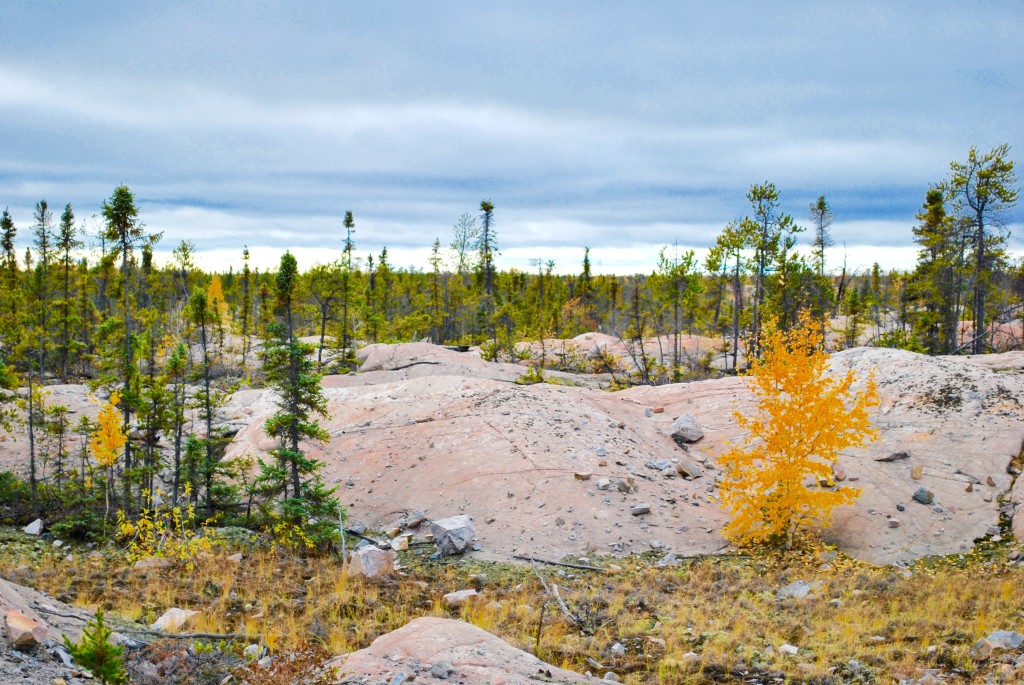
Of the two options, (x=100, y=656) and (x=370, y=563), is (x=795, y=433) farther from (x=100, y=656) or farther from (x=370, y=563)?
(x=100, y=656)

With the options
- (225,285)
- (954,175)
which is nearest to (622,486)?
(954,175)

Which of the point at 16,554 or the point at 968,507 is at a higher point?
the point at 968,507

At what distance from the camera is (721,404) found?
23578 millimetres

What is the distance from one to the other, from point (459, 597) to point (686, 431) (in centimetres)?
1196

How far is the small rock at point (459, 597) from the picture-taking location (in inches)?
472

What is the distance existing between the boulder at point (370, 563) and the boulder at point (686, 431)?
11.2 meters

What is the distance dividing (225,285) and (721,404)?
10872 cm

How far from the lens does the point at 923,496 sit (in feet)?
55.3

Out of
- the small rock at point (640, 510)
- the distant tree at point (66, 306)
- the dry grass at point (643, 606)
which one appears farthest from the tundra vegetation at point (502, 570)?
the distant tree at point (66, 306)

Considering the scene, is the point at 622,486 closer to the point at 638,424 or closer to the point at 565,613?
the point at 638,424

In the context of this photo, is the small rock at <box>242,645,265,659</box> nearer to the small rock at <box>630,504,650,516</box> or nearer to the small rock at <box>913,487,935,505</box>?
the small rock at <box>630,504,650,516</box>

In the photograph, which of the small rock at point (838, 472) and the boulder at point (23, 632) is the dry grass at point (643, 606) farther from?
the small rock at point (838, 472)

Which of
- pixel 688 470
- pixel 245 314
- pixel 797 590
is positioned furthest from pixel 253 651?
pixel 245 314

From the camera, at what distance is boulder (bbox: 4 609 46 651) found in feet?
20.9
